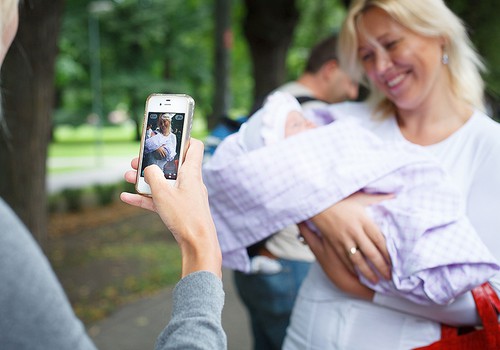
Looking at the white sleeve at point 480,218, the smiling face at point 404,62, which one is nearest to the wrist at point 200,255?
the white sleeve at point 480,218

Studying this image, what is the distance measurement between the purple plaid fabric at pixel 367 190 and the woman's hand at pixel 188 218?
2.19 ft

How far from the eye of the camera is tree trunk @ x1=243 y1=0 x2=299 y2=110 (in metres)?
9.60

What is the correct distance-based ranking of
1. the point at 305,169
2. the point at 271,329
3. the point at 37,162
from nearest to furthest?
the point at 305,169
the point at 271,329
the point at 37,162

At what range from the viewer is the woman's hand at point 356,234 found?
1846 mm

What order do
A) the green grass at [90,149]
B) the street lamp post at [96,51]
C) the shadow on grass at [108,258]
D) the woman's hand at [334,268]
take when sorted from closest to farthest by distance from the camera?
the woman's hand at [334,268], the shadow on grass at [108,258], the street lamp post at [96,51], the green grass at [90,149]

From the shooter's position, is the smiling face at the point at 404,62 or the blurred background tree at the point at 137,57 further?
the blurred background tree at the point at 137,57

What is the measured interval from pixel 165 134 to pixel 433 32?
117 centimetres

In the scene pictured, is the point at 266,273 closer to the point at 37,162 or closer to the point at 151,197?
the point at 151,197

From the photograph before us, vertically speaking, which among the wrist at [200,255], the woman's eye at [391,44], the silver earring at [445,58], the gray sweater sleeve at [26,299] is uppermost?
the woman's eye at [391,44]

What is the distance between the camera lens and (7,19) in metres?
1.21

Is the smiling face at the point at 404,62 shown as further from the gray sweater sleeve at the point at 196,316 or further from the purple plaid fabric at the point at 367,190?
the gray sweater sleeve at the point at 196,316

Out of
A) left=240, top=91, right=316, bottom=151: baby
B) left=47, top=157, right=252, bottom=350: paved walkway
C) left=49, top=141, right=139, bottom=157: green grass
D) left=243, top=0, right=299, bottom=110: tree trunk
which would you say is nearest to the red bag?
left=240, top=91, right=316, bottom=151: baby

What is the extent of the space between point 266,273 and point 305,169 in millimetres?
1113

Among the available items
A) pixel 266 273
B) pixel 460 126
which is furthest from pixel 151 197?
pixel 266 273
